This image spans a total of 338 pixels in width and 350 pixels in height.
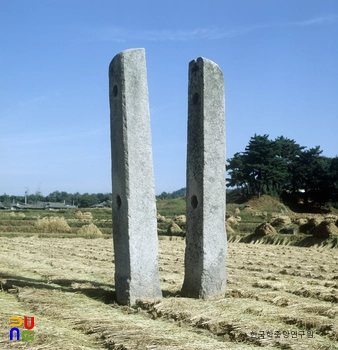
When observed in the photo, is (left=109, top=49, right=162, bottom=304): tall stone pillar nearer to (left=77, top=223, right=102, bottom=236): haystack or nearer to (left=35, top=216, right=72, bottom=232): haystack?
(left=77, top=223, right=102, bottom=236): haystack

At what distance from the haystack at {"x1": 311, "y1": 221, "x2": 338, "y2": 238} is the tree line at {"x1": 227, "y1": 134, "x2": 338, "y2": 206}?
29.6 m

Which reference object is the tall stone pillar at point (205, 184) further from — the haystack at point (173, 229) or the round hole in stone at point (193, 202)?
the haystack at point (173, 229)

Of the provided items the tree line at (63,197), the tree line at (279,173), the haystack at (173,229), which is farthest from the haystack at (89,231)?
the tree line at (63,197)

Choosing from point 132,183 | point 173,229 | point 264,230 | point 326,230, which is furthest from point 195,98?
point 173,229

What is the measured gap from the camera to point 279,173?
5388cm

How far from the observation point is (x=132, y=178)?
8344 millimetres

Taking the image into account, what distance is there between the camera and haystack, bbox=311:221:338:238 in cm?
2227

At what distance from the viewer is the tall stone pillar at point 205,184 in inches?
342

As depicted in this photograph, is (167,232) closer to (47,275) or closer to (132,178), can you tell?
(47,275)

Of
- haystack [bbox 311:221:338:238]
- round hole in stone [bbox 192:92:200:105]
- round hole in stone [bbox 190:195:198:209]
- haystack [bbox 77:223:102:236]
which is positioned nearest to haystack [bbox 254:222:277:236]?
haystack [bbox 311:221:338:238]

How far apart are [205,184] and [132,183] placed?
1345 millimetres

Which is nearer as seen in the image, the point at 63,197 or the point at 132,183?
the point at 132,183

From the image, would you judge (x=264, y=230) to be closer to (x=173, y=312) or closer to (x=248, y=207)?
(x=173, y=312)

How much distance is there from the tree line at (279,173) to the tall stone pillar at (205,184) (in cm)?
4482
